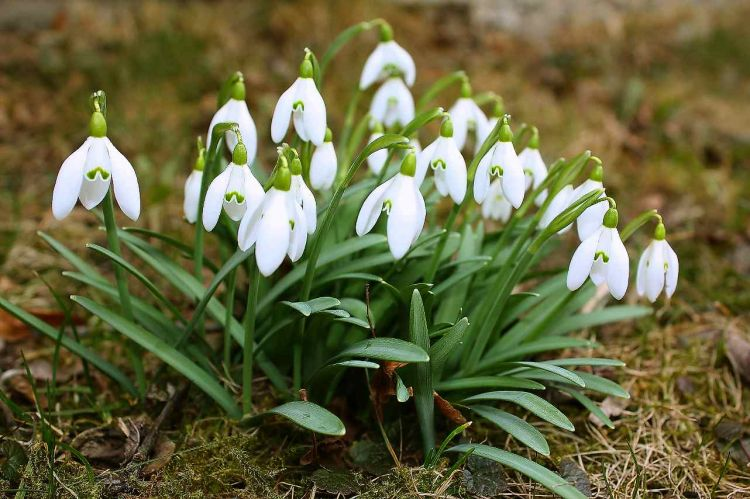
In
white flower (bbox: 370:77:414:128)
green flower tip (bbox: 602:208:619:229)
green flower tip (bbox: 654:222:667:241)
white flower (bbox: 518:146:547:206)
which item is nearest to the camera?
green flower tip (bbox: 602:208:619:229)

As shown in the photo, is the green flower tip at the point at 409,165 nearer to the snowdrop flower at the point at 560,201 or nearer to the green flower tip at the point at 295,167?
the green flower tip at the point at 295,167

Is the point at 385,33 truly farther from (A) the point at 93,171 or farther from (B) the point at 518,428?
(B) the point at 518,428

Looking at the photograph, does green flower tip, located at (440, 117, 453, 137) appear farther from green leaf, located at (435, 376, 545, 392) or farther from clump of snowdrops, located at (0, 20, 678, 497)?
green leaf, located at (435, 376, 545, 392)

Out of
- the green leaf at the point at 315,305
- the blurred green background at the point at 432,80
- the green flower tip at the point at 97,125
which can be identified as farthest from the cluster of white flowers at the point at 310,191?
the blurred green background at the point at 432,80

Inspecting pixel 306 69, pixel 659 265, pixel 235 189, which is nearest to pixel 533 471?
pixel 659 265

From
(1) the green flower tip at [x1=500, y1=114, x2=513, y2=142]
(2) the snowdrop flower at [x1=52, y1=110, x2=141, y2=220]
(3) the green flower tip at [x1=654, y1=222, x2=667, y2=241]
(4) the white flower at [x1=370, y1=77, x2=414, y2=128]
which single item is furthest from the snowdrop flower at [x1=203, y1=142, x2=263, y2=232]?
(3) the green flower tip at [x1=654, y1=222, x2=667, y2=241]
